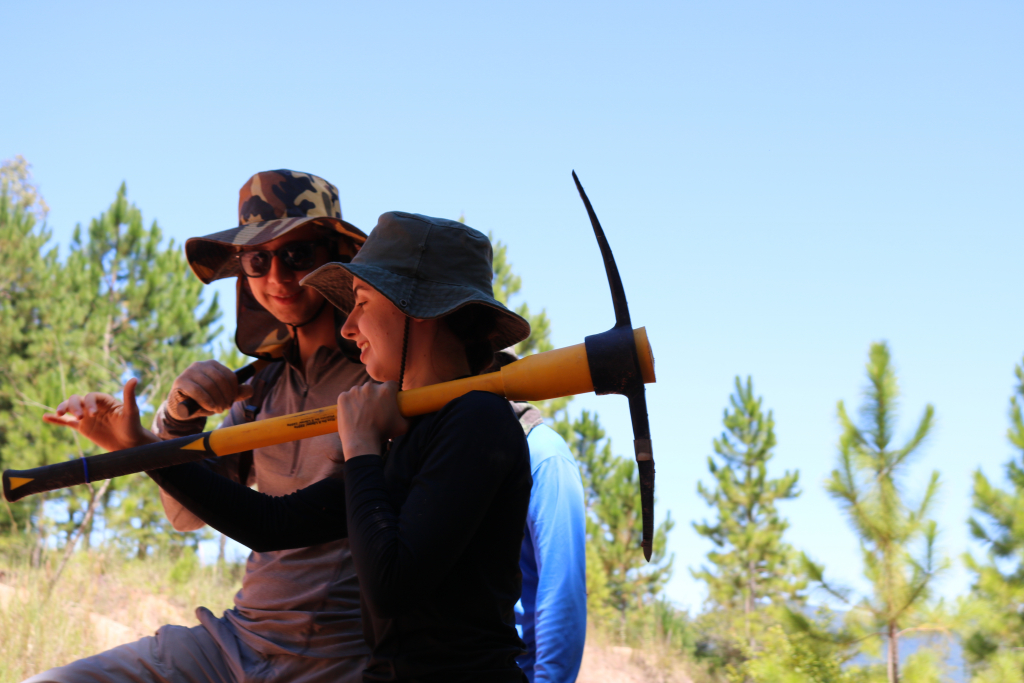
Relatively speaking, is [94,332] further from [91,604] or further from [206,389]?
[206,389]

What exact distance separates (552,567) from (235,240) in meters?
1.49

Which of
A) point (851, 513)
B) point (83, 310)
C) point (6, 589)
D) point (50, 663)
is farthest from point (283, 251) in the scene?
point (83, 310)

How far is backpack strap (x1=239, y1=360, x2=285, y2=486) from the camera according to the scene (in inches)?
101

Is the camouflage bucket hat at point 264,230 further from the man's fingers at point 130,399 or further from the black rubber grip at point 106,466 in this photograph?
the black rubber grip at point 106,466

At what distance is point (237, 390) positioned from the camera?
8.27 ft

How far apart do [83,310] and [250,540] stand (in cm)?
1526

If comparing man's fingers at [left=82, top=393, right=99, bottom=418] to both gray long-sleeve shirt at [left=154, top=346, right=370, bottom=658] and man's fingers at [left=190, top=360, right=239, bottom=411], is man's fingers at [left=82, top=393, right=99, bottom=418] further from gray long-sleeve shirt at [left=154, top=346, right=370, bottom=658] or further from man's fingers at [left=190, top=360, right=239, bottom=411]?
gray long-sleeve shirt at [left=154, top=346, right=370, bottom=658]

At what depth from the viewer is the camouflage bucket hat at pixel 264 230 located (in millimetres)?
2574

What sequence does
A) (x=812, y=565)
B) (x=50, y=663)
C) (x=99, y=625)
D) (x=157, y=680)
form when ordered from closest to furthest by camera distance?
(x=157, y=680)
(x=50, y=663)
(x=99, y=625)
(x=812, y=565)

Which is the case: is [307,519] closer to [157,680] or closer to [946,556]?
[157,680]

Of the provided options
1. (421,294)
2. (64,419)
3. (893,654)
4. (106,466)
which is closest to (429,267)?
(421,294)

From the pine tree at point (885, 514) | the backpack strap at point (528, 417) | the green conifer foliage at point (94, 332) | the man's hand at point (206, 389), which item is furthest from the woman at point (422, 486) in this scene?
the green conifer foliage at point (94, 332)

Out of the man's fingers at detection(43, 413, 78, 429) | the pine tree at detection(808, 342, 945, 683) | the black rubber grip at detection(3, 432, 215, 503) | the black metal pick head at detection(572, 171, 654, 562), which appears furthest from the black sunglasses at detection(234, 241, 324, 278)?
the pine tree at detection(808, 342, 945, 683)

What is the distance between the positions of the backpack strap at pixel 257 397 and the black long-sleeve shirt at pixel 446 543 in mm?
1184
